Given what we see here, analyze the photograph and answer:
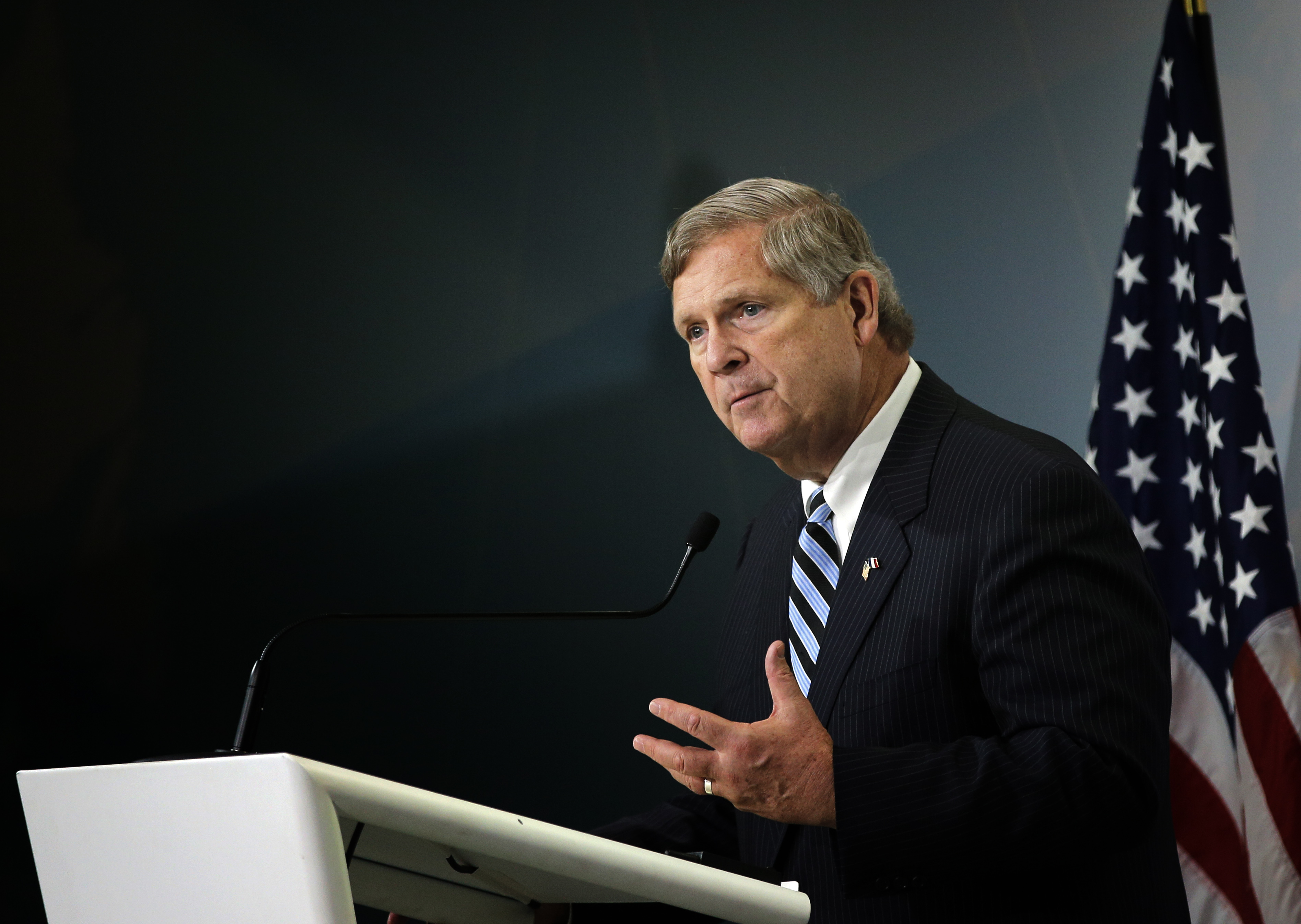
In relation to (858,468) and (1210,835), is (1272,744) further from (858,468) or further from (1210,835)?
(858,468)

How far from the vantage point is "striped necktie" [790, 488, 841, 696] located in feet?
5.19

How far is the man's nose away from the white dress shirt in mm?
213

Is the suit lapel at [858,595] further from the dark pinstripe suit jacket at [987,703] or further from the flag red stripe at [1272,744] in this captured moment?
the flag red stripe at [1272,744]

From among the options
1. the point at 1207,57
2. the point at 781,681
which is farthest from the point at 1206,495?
the point at 781,681

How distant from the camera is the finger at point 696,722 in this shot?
102cm

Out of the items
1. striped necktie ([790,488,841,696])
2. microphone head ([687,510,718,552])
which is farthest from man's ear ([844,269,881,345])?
microphone head ([687,510,718,552])

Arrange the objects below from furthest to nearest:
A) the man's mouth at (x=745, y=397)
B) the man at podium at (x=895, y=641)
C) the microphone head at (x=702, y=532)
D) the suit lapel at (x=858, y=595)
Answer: the man's mouth at (x=745, y=397)
the microphone head at (x=702, y=532)
the suit lapel at (x=858, y=595)
the man at podium at (x=895, y=641)

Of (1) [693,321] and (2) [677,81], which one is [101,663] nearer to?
(1) [693,321]

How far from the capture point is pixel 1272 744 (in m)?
2.24

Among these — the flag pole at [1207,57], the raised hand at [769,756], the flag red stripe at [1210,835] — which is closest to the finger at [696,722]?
the raised hand at [769,756]

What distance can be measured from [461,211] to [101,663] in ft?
4.13

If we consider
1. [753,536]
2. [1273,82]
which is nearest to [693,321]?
[753,536]

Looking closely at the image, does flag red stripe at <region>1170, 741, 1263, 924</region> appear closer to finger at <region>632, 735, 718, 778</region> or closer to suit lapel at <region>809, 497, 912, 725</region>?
suit lapel at <region>809, 497, 912, 725</region>

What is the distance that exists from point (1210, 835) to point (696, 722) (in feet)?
5.76
